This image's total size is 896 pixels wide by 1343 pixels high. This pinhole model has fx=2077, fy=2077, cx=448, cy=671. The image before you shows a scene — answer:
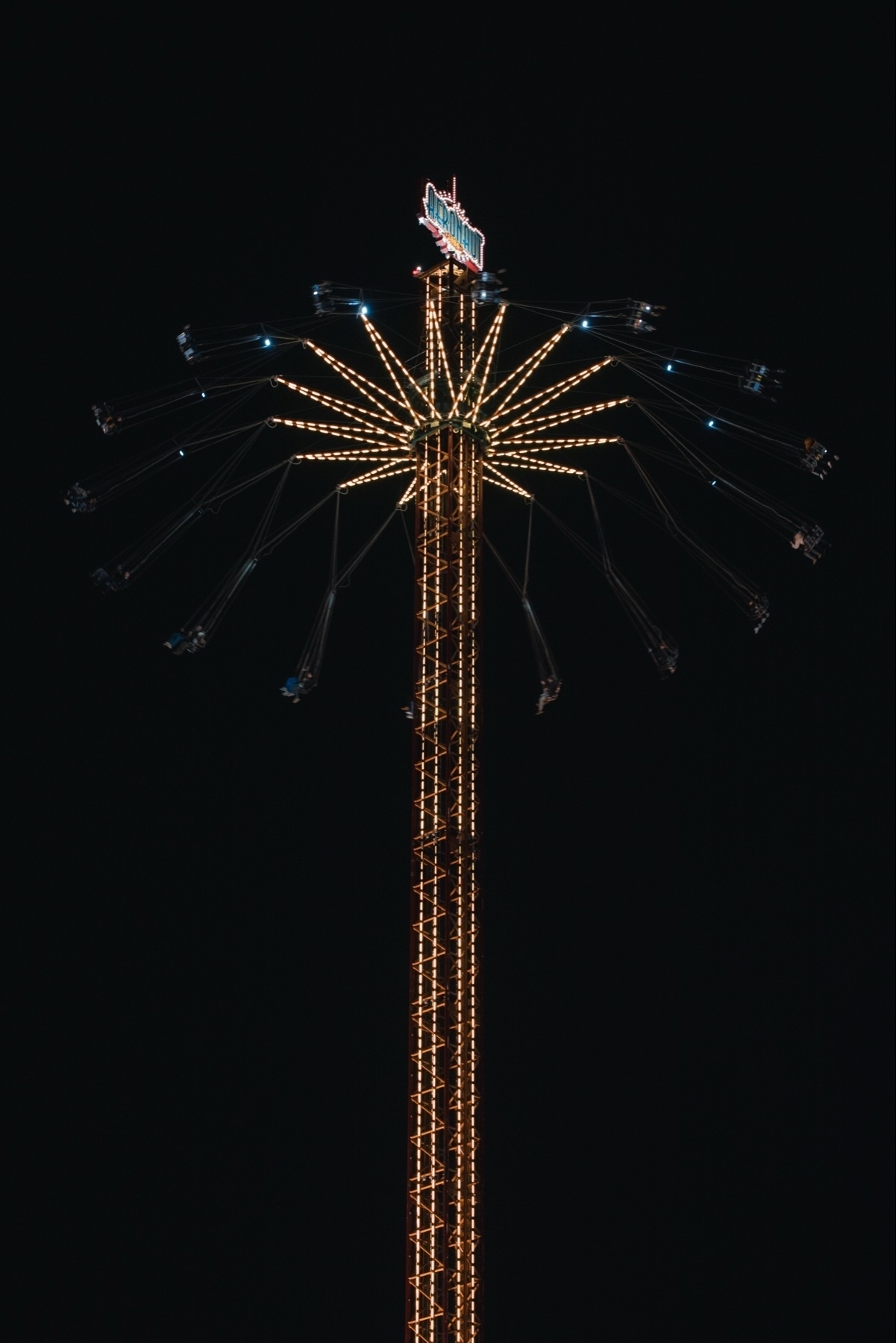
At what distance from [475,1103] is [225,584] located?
7.52m

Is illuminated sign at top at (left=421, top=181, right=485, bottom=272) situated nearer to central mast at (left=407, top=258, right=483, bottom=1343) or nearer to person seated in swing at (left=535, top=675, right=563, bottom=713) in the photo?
central mast at (left=407, top=258, right=483, bottom=1343)

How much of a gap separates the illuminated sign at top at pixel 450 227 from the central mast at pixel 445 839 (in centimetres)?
24

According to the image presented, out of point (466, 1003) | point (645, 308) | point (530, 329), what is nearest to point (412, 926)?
point (466, 1003)

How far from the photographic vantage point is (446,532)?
2381 centimetres

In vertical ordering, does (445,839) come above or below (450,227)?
below

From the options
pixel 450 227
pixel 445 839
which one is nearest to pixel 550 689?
pixel 445 839

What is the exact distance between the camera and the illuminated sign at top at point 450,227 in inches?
963

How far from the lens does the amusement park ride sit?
72.3 feet

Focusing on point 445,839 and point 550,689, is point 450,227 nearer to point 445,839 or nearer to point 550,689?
point 550,689

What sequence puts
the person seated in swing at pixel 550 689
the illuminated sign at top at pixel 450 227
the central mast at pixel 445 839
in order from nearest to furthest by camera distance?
the central mast at pixel 445 839
the person seated in swing at pixel 550 689
the illuminated sign at top at pixel 450 227

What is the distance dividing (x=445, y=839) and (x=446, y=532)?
3.56 meters

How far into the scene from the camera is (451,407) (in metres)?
23.8

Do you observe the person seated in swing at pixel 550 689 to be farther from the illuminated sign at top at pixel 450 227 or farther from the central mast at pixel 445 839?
the illuminated sign at top at pixel 450 227

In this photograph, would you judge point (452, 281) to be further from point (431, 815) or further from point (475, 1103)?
point (475, 1103)
